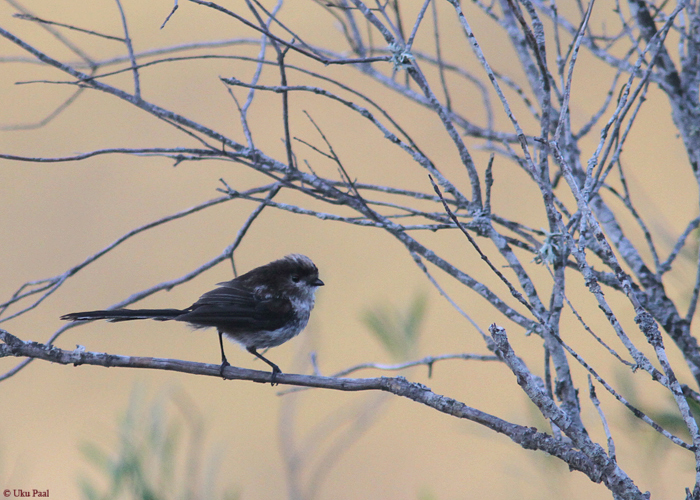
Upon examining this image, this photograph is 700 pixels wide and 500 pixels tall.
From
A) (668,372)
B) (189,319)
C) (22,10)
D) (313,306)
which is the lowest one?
(668,372)

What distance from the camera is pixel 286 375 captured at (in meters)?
1.88

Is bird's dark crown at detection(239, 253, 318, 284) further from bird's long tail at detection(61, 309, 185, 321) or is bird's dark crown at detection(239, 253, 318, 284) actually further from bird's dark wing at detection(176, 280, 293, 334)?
bird's long tail at detection(61, 309, 185, 321)

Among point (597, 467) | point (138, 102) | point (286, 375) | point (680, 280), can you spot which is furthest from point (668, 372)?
point (138, 102)

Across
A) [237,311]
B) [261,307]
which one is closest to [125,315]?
[237,311]

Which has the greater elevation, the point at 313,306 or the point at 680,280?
the point at 313,306

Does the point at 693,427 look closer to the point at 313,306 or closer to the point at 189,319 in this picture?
the point at 189,319

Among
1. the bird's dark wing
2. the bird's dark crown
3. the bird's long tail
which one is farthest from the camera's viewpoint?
the bird's dark crown

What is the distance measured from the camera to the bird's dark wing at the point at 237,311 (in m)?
2.80

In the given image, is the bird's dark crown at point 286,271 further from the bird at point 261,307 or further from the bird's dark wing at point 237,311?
the bird's dark wing at point 237,311

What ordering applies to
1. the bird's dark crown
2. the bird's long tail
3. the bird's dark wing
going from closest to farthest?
the bird's long tail < the bird's dark wing < the bird's dark crown

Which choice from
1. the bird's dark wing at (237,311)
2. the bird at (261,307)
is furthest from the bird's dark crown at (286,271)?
the bird's dark wing at (237,311)

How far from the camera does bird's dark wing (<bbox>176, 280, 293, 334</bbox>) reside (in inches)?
110

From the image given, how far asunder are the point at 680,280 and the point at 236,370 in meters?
1.61

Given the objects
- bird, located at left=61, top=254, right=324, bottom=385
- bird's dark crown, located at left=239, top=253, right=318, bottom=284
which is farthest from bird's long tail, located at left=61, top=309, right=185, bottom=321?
bird's dark crown, located at left=239, top=253, right=318, bottom=284
